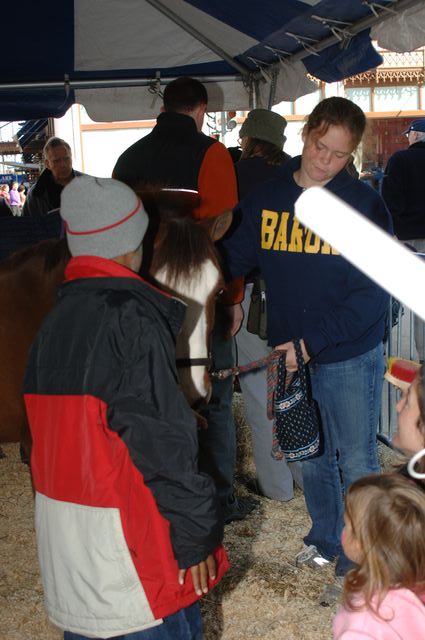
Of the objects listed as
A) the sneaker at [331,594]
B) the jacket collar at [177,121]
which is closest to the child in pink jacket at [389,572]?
the sneaker at [331,594]

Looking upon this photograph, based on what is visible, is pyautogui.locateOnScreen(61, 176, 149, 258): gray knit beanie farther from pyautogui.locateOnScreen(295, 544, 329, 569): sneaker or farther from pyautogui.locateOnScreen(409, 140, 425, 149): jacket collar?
pyautogui.locateOnScreen(409, 140, 425, 149): jacket collar

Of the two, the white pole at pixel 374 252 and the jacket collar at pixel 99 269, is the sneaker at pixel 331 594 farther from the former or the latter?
the white pole at pixel 374 252

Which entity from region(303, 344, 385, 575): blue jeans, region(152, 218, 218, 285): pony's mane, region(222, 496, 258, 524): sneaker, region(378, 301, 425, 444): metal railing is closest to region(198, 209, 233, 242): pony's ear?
region(152, 218, 218, 285): pony's mane

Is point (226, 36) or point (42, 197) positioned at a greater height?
point (226, 36)

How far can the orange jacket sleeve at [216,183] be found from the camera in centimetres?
289

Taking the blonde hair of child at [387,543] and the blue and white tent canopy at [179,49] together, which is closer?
the blonde hair of child at [387,543]

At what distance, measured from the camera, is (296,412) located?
102 inches

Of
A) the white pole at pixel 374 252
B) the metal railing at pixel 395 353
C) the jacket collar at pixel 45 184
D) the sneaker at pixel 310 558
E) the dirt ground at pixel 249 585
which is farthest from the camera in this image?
the jacket collar at pixel 45 184

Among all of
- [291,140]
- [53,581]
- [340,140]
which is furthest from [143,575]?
[291,140]

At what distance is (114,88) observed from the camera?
5.96 m

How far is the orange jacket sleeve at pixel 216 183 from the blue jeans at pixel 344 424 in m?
0.59

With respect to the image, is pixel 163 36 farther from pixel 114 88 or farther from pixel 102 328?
pixel 102 328

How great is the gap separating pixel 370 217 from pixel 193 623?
1.46 meters

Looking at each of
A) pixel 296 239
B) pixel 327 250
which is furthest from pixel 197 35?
pixel 327 250
